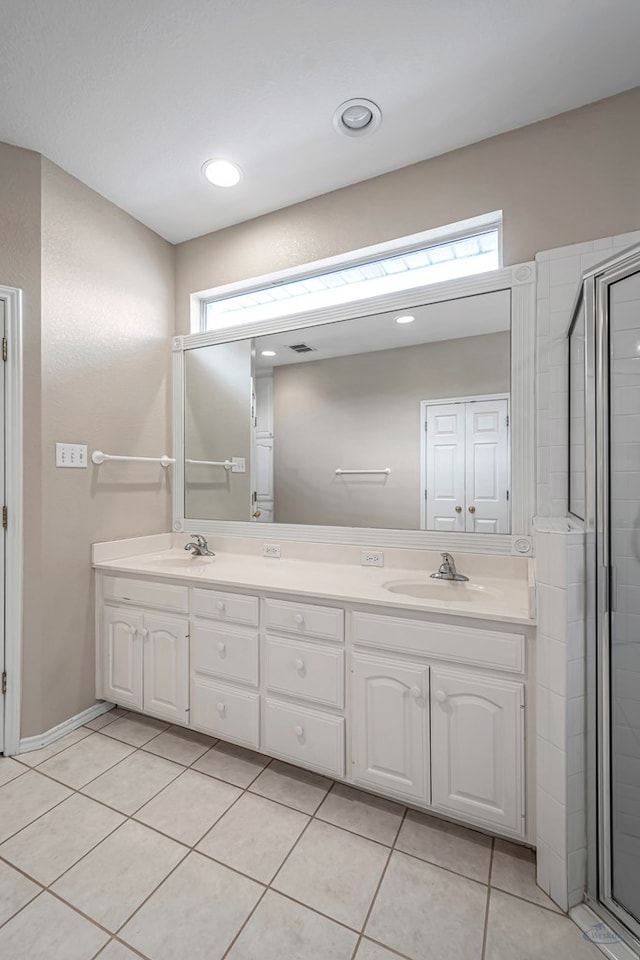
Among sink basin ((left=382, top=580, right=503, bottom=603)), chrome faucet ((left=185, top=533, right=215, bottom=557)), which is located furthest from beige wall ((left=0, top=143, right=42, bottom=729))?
sink basin ((left=382, top=580, right=503, bottom=603))

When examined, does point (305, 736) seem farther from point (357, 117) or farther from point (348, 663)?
point (357, 117)

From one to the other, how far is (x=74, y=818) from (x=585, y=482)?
202cm

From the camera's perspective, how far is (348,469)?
2.07 metres

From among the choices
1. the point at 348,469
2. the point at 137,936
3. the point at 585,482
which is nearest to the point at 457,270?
the point at 348,469

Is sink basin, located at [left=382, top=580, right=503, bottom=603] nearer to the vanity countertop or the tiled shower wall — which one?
the vanity countertop

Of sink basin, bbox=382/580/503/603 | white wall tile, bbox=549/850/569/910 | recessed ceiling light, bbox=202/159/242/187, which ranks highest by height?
recessed ceiling light, bbox=202/159/242/187

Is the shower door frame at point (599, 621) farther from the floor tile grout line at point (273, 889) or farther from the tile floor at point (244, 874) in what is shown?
the floor tile grout line at point (273, 889)

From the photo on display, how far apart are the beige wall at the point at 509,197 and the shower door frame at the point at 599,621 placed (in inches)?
25.3

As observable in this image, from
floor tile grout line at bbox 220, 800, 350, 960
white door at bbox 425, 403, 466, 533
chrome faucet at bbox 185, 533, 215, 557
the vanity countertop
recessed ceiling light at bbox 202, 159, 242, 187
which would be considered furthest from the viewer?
chrome faucet at bbox 185, 533, 215, 557

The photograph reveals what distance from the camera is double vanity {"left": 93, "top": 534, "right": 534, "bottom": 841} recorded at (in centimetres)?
134

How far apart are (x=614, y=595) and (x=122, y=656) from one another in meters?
2.05

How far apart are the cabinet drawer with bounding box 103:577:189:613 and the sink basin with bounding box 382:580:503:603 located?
2.95 ft

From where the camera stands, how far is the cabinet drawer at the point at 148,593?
191 cm

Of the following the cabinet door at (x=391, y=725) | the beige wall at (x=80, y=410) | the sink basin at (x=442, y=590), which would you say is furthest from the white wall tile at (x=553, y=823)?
the beige wall at (x=80, y=410)
